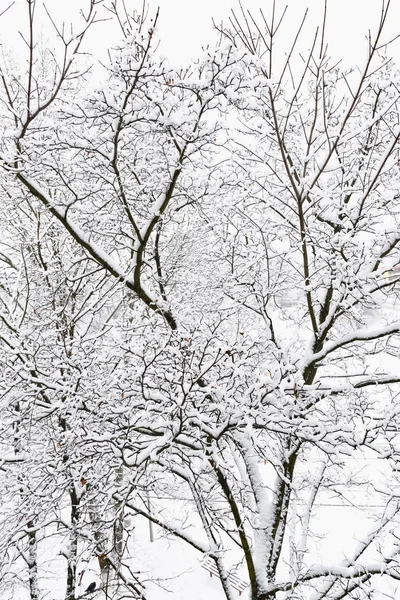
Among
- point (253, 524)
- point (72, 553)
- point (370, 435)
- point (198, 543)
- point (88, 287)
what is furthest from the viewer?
point (88, 287)

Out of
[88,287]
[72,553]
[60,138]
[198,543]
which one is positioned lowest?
[72,553]

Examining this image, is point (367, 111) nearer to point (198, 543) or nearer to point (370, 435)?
point (370, 435)

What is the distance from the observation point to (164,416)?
376 cm

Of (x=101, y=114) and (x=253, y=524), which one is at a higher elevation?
(x=101, y=114)

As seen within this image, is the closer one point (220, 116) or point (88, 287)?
point (220, 116)

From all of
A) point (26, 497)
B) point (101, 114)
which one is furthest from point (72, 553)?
point (101, 114)

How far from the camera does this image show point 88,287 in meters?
7.25

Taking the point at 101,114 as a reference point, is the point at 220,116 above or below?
above

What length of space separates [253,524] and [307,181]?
3.50 meters

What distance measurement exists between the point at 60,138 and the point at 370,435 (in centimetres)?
367

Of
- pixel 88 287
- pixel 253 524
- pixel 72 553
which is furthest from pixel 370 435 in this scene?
pixel 88 287

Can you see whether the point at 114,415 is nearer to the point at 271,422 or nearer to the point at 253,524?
the point at 271,422

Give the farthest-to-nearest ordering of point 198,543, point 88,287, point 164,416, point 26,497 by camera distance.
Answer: point 88,287 < point 198,543 < point 26,497 < point 164,416

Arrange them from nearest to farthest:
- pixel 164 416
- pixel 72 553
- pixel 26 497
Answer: pixel 164 416 → pixel 26 497 → pixel 72 553
